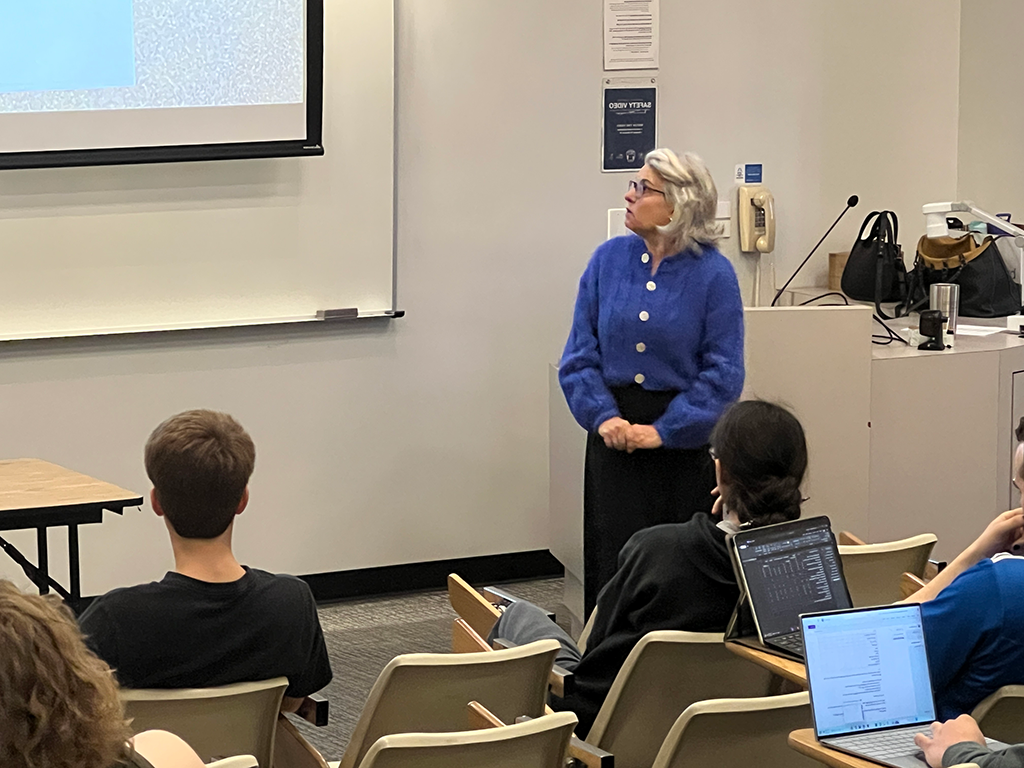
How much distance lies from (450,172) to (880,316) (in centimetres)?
174

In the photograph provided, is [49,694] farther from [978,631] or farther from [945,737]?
[978,631]

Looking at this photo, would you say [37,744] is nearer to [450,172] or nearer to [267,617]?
[267,617]

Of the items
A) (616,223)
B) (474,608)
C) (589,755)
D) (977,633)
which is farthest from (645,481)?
(977,633)

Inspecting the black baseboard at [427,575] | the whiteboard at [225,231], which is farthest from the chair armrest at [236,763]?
the black baseboard at [427,575]

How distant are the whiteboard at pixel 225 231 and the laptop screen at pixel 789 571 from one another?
2.69m

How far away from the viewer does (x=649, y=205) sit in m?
4.00

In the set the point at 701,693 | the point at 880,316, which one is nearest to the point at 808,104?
the point at 880,316

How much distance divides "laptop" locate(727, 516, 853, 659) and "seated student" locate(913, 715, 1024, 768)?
17.9 inches

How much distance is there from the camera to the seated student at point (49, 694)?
1.33 metres

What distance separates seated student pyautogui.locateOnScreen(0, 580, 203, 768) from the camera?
1331 millimetres

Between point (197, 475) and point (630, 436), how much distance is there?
165 centimetres

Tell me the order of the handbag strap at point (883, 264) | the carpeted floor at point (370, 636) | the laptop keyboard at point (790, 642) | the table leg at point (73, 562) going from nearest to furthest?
the laptop keyboard at point (790, 642) < the table leg at point (73, 562) < the carpeted floor at point (370, 636) < the handbag strap at point (883, 264)

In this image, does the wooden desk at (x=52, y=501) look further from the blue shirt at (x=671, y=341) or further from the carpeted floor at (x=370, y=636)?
the blue shirt at (x=671, y=341)

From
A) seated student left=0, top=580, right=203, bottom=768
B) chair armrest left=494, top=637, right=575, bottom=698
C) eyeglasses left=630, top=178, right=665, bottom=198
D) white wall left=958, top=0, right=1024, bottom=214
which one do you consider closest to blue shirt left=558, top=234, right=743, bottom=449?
eyeglasses left=630, top=178, right=665, bottom=198
